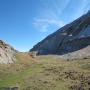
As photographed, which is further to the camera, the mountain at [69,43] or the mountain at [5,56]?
the mountain at [69,43]

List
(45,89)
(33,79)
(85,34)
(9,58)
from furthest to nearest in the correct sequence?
(85,34), (9,58), (33,79), (45,89)

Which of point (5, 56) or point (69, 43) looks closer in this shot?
point (5, 56)

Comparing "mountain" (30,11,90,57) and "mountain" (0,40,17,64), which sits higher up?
"mountain" (30,11,90,57)

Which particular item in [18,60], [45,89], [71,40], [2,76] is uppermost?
[71,40]

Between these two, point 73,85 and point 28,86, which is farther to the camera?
point 28,86

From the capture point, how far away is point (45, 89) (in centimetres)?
2812

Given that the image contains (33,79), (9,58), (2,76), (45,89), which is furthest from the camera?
(9,58)

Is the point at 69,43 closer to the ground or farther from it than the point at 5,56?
farther from it

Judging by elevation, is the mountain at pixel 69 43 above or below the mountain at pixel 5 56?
above

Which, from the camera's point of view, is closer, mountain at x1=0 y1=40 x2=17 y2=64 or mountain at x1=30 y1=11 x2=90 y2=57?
mountain at x1=0 y1=40 x2=17 y2=64

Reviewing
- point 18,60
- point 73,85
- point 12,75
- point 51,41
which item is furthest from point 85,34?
point 73,85

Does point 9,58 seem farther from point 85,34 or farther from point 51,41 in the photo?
point 51,41

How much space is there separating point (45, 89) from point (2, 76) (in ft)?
41.4

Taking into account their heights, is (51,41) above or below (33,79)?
above
